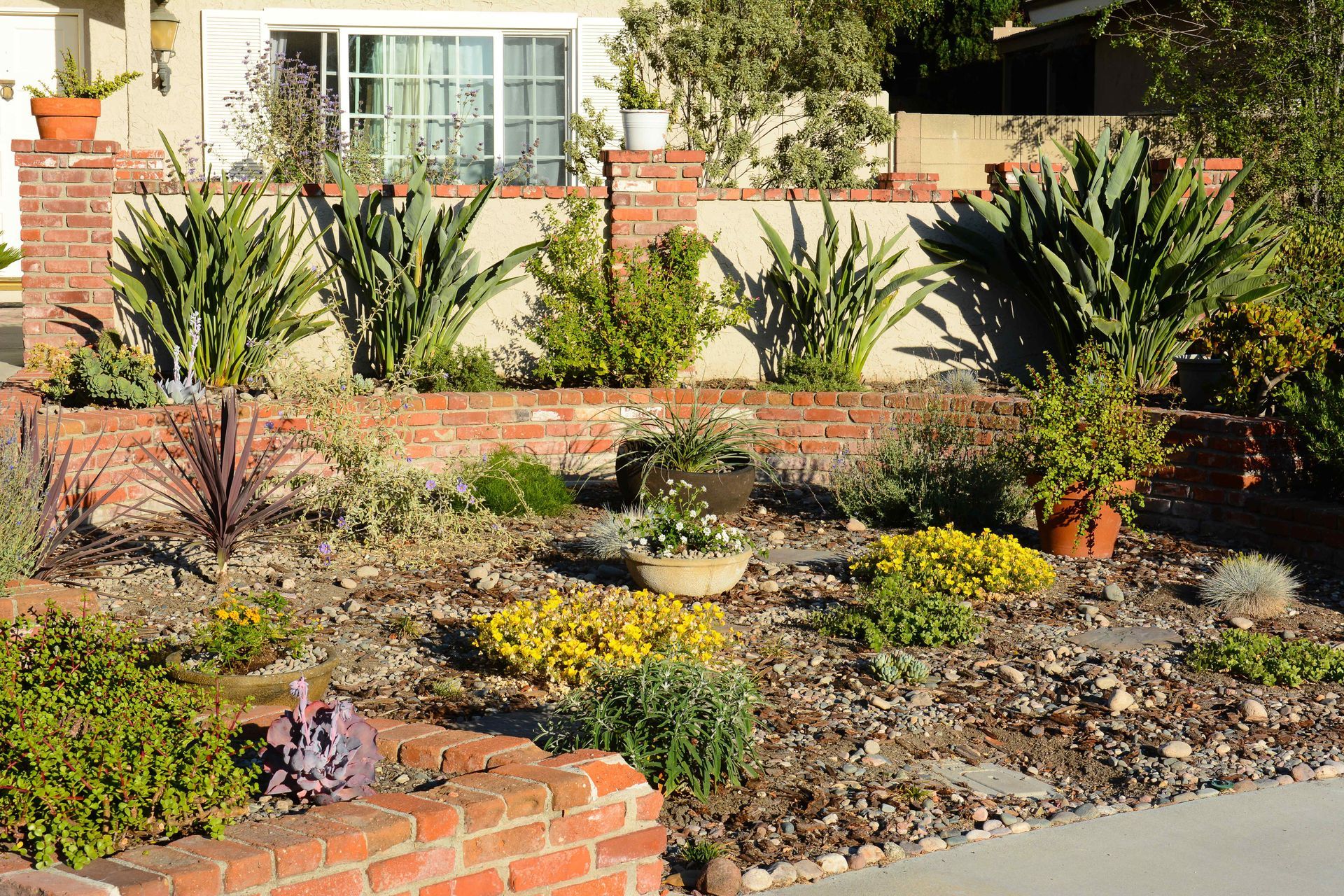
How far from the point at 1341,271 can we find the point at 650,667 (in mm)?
5447

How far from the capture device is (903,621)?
5.36 meters

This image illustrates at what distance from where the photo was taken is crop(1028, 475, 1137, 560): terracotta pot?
6.75 meters

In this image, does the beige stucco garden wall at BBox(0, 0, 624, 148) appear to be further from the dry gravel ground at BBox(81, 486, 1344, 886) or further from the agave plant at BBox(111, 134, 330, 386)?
the dry gravel ground at BBox(81, 486, 1344, 886)

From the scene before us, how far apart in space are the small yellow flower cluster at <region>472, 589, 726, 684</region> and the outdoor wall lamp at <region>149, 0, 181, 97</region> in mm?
8727

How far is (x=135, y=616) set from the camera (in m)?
5.35

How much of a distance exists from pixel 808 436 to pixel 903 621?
3351mm

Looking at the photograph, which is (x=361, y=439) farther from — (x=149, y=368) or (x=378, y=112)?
(x=378, y=112)

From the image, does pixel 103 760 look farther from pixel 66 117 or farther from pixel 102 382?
pixel 66 117

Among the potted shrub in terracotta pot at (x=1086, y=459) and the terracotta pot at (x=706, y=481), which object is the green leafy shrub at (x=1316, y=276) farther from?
the terracotta pot at (x=706, y=481)

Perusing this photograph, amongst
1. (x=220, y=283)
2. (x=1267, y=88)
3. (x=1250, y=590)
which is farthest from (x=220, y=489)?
(x=1267, y=88)

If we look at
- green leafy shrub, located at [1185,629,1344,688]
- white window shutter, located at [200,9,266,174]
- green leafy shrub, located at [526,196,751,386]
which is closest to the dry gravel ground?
green leafy shrub, located at [1185,629,1344,688]

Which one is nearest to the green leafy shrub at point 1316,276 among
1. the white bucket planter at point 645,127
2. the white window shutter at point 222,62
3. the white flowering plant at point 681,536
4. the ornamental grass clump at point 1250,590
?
the ornamental grass clump at point 1250,590

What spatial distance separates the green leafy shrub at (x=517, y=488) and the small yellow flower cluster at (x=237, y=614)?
2.48 m

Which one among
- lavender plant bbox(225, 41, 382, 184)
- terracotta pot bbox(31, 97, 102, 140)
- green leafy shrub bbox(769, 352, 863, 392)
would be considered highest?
lavender plant bbox(225, 41, 382, 184)
